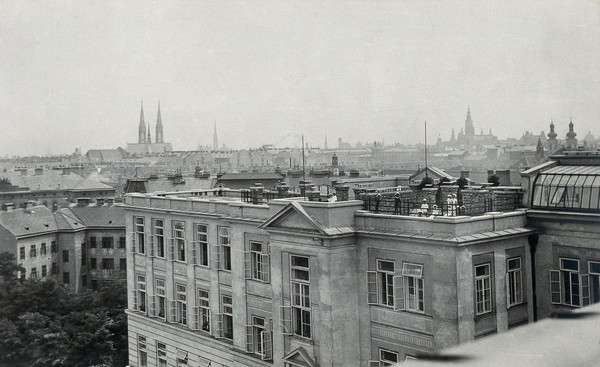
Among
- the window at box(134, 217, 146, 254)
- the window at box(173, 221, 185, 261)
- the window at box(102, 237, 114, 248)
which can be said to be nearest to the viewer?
the window at box(173, 221, 185, 261)

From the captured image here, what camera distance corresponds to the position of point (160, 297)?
36469 mm

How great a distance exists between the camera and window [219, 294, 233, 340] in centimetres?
3152

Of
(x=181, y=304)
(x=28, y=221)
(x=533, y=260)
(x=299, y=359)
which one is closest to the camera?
(x=533, y=260)

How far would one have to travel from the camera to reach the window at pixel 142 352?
37594 millimetres

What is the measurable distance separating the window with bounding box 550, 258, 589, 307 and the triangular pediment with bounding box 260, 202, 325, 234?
26.2 feet

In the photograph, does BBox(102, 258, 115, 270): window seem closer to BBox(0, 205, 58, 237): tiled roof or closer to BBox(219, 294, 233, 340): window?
BBox(0, 205, 58, 237): tiled roof

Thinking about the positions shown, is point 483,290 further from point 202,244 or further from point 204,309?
point 204,309

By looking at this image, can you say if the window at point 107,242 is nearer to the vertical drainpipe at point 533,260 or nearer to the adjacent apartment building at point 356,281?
the adjacent apartment building at point 356,281

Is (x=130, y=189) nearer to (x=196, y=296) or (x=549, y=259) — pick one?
(x=196, y=296)

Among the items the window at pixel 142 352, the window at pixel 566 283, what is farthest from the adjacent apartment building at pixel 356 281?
the window at pixel 142 352

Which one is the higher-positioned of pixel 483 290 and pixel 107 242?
pixel 483 290

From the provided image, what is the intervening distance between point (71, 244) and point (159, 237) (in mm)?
46228

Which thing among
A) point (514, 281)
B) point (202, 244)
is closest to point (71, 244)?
point (202, 244)

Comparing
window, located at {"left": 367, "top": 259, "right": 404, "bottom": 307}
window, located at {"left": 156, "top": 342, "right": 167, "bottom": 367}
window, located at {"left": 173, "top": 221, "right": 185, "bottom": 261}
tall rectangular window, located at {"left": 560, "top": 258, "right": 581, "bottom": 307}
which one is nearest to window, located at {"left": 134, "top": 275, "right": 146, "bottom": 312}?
window, located at {"left": 156, "top": 342, "right": 167, "bottom": 367}
